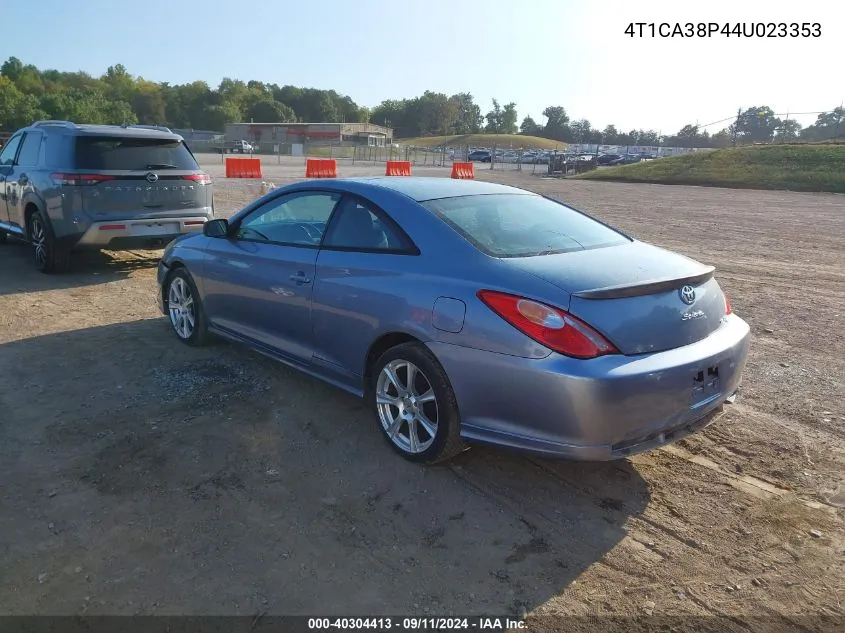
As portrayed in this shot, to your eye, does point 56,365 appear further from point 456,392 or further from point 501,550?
point 501,550

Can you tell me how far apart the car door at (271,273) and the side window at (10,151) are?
5708 millimetres

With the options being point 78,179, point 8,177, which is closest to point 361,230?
point 78,179

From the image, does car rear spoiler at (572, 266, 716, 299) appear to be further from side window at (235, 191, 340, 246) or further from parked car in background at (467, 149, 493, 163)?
parked car in background at (467, 149, 493, 163)

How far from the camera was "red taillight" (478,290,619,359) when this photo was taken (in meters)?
3.04

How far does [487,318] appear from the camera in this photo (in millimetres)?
3236

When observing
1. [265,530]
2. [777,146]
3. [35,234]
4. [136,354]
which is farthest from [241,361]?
[777,146]

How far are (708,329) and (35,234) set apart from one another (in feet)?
27.6

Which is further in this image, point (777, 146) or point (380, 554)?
point (777, 146)

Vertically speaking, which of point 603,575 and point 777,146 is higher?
point 777,146

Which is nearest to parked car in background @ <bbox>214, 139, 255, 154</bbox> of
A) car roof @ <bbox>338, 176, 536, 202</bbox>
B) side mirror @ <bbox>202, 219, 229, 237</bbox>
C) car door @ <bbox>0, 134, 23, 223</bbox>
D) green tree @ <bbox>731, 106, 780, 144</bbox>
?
green tree @ <bbox>731, 106, 780, 144</bbox>

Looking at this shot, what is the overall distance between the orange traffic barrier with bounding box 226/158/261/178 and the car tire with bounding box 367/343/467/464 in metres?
25.1

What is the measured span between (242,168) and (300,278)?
82.6 ft

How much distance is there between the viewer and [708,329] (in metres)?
3.48

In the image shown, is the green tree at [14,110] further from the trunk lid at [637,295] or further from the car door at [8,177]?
the trunk lid at [637,295]
